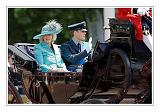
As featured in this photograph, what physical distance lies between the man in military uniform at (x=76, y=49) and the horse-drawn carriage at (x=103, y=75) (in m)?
0.05

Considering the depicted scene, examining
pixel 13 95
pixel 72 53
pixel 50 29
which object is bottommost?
pixel 13 95

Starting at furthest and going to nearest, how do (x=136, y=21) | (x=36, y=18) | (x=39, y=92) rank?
(x=36, y=18) → (x=39, y=92) → (x=136, y=21)

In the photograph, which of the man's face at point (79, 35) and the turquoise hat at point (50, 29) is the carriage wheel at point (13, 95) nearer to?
the turquoise hat at point (50, 29)

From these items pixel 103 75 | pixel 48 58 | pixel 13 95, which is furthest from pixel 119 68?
pixel 13 95

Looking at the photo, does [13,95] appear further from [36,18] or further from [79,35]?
[36,18]

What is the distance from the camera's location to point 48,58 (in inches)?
135

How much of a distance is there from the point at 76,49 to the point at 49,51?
14cm

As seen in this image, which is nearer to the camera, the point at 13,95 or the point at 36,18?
the point at 13,95

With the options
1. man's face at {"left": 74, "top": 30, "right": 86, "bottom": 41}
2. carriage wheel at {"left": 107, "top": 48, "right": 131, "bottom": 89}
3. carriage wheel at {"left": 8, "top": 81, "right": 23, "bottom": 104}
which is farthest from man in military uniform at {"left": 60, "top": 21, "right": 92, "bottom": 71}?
carriage wheel at {"left": 8, "top": 81, "right": 23, "bottom": 104}

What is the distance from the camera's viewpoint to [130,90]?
10.9 ft

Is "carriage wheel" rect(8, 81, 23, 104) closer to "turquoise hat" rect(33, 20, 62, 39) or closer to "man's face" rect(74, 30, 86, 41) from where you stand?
"turquoise hat" rect(33, 20, 62, 39)

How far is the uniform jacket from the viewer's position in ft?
11.2
